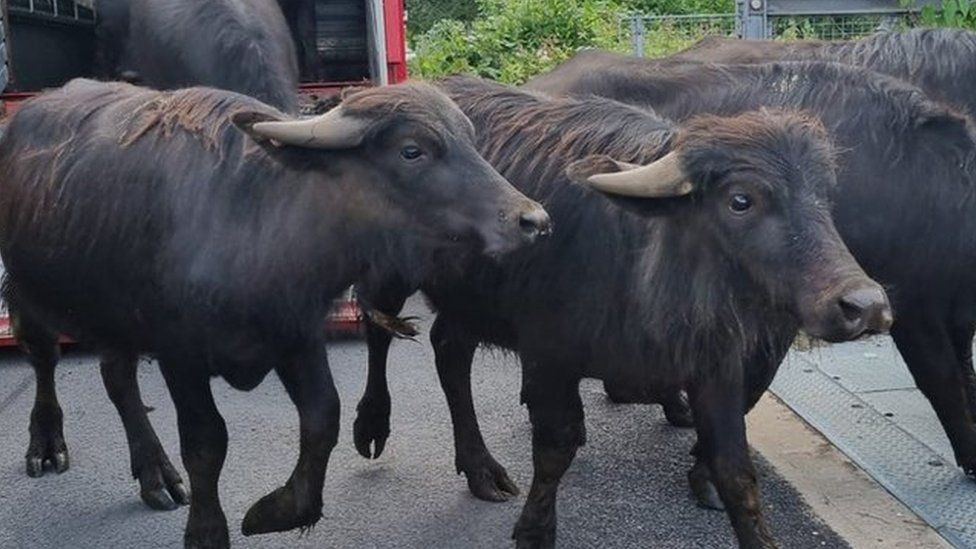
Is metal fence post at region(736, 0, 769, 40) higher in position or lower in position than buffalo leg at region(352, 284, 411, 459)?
higher

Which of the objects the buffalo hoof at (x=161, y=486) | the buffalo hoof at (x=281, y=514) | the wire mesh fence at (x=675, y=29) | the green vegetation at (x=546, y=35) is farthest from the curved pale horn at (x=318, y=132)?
the green vegetation at (x=546, y=35)

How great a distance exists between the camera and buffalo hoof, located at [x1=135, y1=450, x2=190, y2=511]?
17.6ft

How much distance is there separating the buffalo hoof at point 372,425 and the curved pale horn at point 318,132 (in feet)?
5.97

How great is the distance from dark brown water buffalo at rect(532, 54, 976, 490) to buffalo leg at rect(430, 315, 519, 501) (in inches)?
47.5

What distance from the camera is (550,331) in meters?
4.52

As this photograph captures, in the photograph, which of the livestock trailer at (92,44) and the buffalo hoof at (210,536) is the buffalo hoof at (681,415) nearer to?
the livestock trailer at (92,44)

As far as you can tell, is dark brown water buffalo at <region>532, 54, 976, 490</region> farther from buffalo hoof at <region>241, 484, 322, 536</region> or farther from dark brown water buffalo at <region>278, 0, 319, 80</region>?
dark brown water buffalo at <region>278, 0, 319, 80</region>

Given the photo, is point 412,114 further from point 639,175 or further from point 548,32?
point 548,32

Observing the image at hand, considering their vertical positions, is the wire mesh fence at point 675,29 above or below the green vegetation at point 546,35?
above

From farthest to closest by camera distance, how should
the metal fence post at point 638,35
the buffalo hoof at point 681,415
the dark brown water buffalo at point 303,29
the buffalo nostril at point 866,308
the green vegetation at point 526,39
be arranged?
the green vegetation at point 526,39 < the metal fence post at point 638,35 < the dark brown water buffalo at point 303,29 < the buffalo hoof at point 681,415 < the buffalo nostril at point 866,308

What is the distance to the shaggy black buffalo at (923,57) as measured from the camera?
19.3 ft

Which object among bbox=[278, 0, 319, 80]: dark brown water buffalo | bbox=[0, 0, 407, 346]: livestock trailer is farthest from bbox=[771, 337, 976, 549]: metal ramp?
bbox=[278, 0, 319, 80]: dark brown water buffalo

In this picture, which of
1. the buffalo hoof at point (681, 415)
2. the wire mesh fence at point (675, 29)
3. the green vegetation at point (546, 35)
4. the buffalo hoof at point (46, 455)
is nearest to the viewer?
the buffalo hoof at point (46, 455)

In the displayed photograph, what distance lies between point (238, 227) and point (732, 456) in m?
1.75
